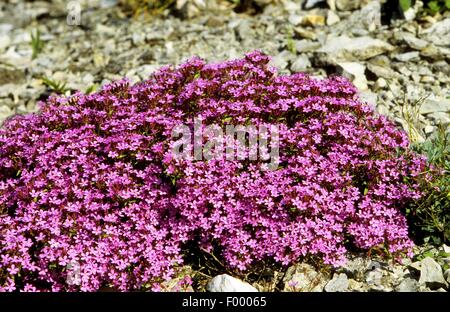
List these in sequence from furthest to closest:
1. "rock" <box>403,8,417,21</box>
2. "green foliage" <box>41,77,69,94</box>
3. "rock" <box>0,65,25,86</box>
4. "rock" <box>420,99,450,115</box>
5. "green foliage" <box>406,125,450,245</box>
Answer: "rock" <box>0,65,25,86</box> < "rock" <box>403,8,417,21</box> < "green foliage" <box>41,77,69,94</box> < "rock" <box>420,99,450,115</box> < "green foliage" <box>406,125,450,245</box>

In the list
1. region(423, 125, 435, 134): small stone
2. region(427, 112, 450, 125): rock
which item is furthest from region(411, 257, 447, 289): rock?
region(427, 112, 450, 125): rock

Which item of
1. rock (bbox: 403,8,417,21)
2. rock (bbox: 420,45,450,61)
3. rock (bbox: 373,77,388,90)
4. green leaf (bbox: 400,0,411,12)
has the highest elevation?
green leaf (bbox: 400,0,411,12)

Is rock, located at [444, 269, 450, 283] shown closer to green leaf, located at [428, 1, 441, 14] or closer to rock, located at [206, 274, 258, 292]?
rock, located at [206, 274, 258, 292]

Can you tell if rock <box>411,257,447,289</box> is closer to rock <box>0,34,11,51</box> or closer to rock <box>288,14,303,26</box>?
rock <box>288,14,303,26</box>

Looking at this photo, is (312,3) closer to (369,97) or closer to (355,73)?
(355,73)

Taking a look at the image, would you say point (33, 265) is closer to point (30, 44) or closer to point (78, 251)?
point (78, 251)

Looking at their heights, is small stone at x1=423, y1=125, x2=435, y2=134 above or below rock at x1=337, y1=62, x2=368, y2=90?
below

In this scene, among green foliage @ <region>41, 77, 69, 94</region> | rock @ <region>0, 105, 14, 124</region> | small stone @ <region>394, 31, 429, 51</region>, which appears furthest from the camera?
green foliage @ <region>41, 77, 69, 94</region>

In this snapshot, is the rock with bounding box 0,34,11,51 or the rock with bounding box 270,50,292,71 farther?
the rock with bounding box 0,34,11,51
